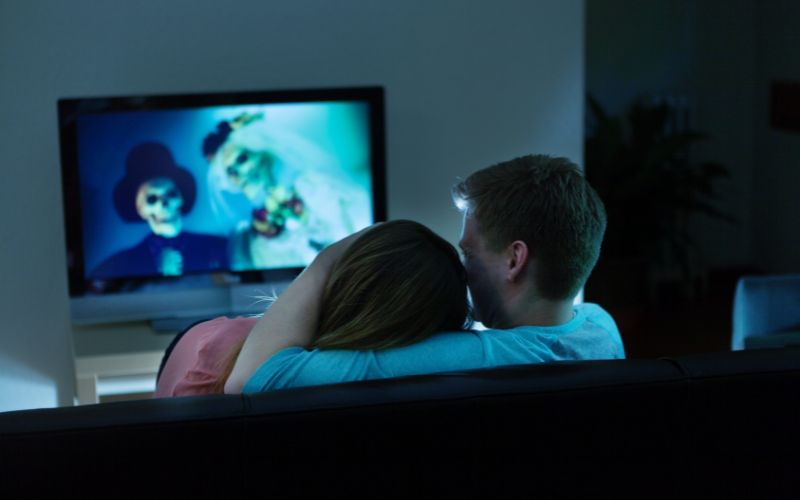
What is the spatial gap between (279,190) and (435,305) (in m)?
1.99

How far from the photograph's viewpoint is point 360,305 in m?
1.48

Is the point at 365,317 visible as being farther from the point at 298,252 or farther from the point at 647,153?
the point at 647,153

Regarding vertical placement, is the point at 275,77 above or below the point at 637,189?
above

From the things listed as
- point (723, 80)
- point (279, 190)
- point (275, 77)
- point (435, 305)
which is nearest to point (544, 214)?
point (435, 305)

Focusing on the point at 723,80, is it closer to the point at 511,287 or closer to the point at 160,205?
the point at 160,205

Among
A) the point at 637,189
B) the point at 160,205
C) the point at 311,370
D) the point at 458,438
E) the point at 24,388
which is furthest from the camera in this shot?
the point at 637,189

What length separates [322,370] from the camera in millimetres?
1409

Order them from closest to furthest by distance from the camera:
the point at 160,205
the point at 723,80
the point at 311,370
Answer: the point at 311,370
the point at 160,205
the point at 723,80

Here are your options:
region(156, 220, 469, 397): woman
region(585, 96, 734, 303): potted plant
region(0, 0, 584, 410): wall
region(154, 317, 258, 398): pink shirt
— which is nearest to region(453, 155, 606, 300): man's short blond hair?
region(156, 220, 469, 397): woman

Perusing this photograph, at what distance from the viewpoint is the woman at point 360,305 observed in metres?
1.46

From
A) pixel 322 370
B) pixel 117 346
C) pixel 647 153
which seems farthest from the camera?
pixel 647 153

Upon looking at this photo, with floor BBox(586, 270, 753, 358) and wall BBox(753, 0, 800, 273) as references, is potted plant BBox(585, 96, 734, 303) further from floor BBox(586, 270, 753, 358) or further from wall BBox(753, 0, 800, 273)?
wall BBox(753, 0, 800, 273)

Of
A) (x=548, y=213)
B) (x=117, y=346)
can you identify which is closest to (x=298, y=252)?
(x=117, y=346)

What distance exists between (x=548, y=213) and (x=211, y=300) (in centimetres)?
210
